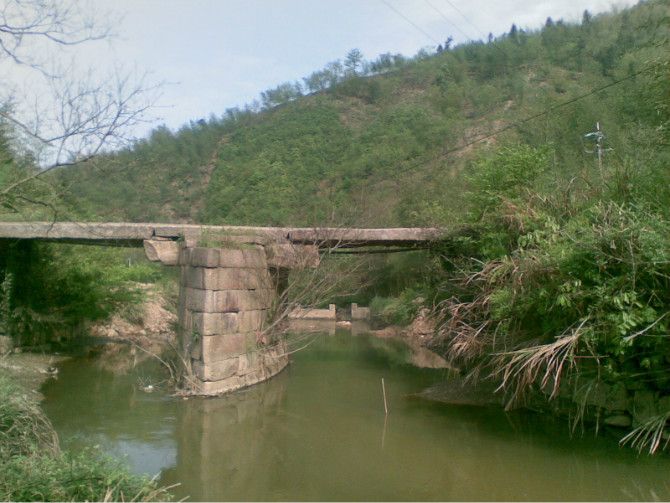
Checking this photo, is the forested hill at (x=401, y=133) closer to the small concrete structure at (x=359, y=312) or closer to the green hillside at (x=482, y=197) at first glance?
the green hillside at (x=482, y=197)

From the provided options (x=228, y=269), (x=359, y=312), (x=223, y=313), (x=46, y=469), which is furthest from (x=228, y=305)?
(x=359, y=312)

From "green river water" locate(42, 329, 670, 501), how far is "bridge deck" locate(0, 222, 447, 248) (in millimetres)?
3594

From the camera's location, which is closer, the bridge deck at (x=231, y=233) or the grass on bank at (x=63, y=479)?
the grass on bank at (x=63, y=479)

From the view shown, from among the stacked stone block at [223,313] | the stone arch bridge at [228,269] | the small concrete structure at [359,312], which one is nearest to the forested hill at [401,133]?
the stone arch bridge at [228,269]

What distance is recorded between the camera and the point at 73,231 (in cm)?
1281

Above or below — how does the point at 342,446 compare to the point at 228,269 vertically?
below

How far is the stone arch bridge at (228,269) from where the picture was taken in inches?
429

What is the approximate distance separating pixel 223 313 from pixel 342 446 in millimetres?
4026

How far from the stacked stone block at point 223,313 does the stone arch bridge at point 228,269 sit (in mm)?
20

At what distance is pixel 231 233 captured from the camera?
12.1 m

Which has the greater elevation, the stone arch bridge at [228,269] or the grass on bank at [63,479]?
the stone arch bridge at [228,269]

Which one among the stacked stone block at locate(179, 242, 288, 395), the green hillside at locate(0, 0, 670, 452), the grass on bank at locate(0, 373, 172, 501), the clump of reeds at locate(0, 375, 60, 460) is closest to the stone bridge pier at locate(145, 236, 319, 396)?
the stacked stone block at locate(179, 242, 288, 395)

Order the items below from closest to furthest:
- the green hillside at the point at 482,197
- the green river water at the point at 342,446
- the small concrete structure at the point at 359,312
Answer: the green river water at the point at 342,446
the green hillside at the point at 482,197
the small concrete structure at the point at 359,312

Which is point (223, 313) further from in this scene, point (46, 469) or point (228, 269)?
point (46, 469)
